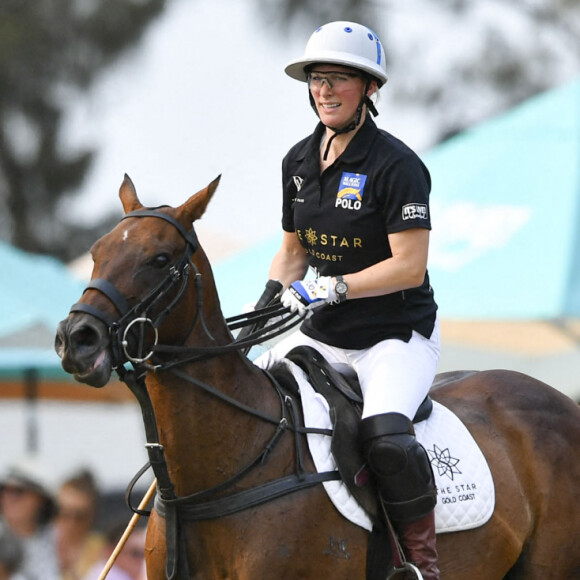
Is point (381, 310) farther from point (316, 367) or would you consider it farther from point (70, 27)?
point (70, 27)

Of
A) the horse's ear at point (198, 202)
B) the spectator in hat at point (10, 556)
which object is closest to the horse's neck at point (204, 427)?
the horse's ear at point (198, 202)

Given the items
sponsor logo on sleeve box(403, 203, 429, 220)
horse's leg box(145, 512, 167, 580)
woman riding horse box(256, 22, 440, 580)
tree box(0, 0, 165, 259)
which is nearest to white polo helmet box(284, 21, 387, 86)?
woman riding horse box(256, 22, 440, 580)

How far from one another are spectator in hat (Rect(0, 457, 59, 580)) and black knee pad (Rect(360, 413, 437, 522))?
528 cm

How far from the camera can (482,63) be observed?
92.0ft

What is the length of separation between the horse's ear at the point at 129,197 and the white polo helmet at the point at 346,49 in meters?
0.97

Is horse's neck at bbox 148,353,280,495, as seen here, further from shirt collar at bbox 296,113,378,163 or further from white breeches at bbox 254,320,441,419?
shirt collar at bbox 296,113,378,163

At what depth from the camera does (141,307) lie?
4.52m

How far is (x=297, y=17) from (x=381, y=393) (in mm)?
22831

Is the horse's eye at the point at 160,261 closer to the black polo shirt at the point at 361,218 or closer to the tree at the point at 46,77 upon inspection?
the black polo shirt at the point at 361,218

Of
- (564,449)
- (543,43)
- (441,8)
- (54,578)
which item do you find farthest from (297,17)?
(564,449)

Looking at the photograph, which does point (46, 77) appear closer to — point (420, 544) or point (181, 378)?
point (181, 378)

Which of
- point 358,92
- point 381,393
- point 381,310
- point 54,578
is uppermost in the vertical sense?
point 358,92

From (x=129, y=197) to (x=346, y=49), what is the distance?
116cm

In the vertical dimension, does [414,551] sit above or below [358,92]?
below
